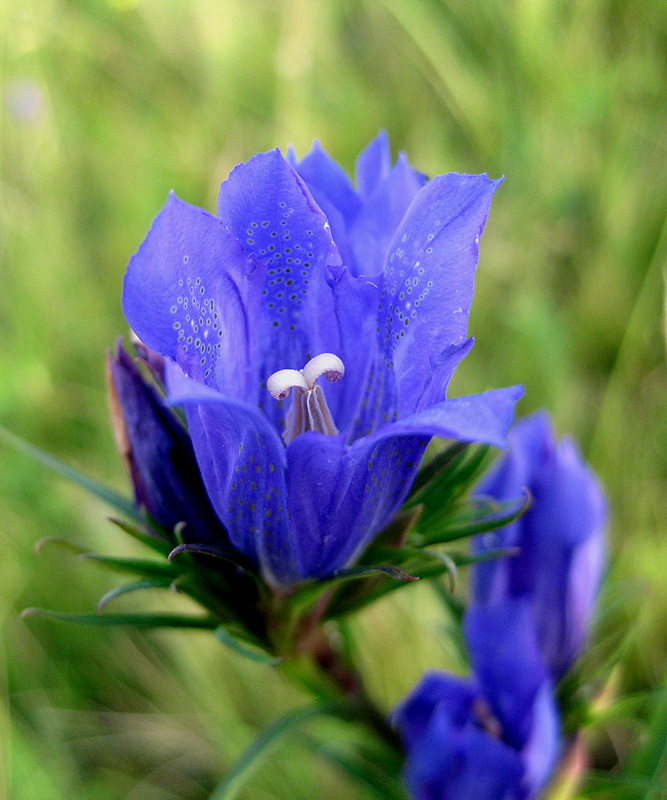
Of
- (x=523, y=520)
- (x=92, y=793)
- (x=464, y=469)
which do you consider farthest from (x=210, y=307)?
(x=92, y=793)

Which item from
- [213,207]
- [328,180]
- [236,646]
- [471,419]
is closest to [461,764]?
[236,646]

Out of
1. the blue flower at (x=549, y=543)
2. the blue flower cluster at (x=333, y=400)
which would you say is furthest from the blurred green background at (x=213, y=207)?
the blue flower cluster at (x=333, y=400)

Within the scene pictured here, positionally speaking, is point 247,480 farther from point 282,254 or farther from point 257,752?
point 257,752

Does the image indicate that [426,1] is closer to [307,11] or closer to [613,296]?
[307,11]

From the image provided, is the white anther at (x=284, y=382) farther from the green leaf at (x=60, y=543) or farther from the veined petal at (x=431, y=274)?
the green leaf at (x=60, y=543)

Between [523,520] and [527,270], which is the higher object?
[527,270]

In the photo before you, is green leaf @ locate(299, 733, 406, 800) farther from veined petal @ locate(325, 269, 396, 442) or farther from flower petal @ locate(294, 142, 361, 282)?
flower petal @ locate(294, 142, 361, 282)
